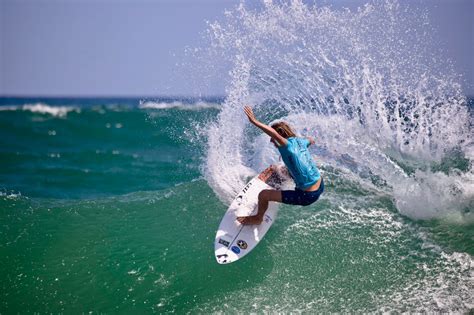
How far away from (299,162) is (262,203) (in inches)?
38.3

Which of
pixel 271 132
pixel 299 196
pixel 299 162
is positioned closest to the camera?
pixel 271 132

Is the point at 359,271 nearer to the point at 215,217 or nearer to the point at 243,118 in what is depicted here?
the point at 215,217

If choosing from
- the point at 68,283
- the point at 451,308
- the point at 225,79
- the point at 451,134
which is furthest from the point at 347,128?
the point at 68,283

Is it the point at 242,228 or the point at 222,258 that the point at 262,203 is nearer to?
the point at 242,228

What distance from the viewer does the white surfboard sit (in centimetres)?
629

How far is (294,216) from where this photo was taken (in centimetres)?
728

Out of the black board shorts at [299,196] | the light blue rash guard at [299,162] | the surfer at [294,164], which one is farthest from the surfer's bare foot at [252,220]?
the light blue rash guard at [299,162]

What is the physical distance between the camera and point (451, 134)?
859 cm

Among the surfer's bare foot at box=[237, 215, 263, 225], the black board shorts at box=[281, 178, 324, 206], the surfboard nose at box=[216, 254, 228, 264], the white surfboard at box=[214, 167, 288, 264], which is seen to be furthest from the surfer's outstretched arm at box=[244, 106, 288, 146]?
the surfboard nose at box=[216, 254, 228, 264]

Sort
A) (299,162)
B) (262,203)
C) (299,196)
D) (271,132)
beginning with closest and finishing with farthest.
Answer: (271,132), (299,162), (299,196), (262,203)

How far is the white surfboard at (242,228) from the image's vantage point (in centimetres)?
629

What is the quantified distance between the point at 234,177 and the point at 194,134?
5.43 feet

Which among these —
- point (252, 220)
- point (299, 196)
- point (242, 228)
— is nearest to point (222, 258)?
point (242, 228)

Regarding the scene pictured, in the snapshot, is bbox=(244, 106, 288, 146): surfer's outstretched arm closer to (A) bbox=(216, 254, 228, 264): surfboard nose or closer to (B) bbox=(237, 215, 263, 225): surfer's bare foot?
(B) bbox=(237, 215, 263, 225): surfer's bare foot
